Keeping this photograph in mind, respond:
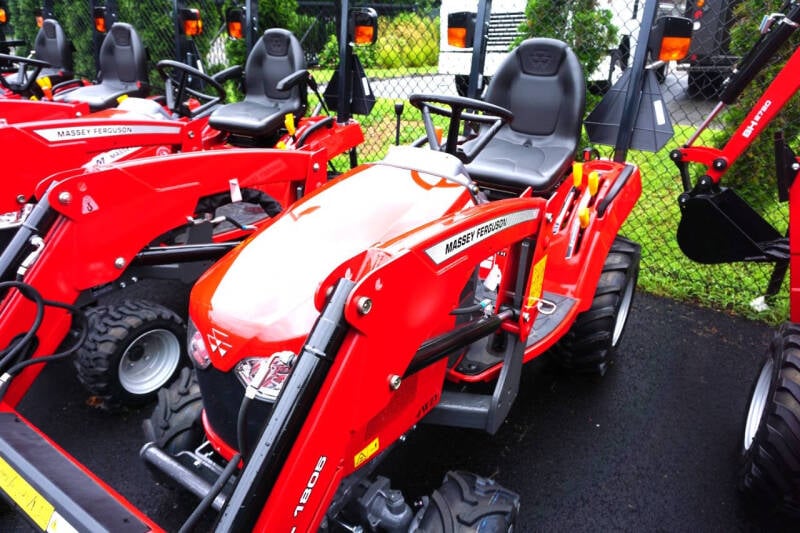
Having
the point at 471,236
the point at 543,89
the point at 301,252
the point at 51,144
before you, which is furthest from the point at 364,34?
the point at 471,236

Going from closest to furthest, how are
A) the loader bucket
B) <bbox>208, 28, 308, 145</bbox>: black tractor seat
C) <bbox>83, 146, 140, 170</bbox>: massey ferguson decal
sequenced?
1. the loader bucket
2. <bbox>83, 146, 140, 170</bbox>: massey ferguson decal
3. <bbox>208, 28, 308, 145</bbox>: black tractor seat

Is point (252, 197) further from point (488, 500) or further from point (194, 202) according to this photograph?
point (488, 500)

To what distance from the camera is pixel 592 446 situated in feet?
8.34

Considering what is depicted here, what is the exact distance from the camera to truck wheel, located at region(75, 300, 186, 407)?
2.47m

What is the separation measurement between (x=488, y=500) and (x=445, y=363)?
1.35 feet

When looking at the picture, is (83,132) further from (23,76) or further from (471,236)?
(23,76)

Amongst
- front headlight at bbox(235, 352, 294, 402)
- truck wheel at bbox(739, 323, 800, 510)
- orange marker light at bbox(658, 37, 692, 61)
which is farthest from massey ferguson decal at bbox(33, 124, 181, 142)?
truck wheel at bbox(739, 323, 800, 510)

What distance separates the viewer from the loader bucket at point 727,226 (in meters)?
2.88

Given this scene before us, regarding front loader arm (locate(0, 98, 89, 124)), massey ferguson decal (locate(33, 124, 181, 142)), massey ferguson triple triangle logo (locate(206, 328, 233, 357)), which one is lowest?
front loader arm (locate(0, 98, 89, 124))

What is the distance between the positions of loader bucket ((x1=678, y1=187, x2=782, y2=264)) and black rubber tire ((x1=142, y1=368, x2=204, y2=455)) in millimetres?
2429

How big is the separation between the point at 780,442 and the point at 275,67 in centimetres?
426

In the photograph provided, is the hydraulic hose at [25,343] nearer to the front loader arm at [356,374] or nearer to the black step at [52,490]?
the black step at [52,490]

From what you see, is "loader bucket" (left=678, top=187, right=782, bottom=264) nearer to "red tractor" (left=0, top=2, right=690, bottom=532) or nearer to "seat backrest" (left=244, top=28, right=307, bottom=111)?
"red tractor" (left=0, top=2, right=690, bottom=532)

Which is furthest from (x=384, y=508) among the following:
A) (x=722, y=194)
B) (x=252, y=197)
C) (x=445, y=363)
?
(x=722, y=194)
